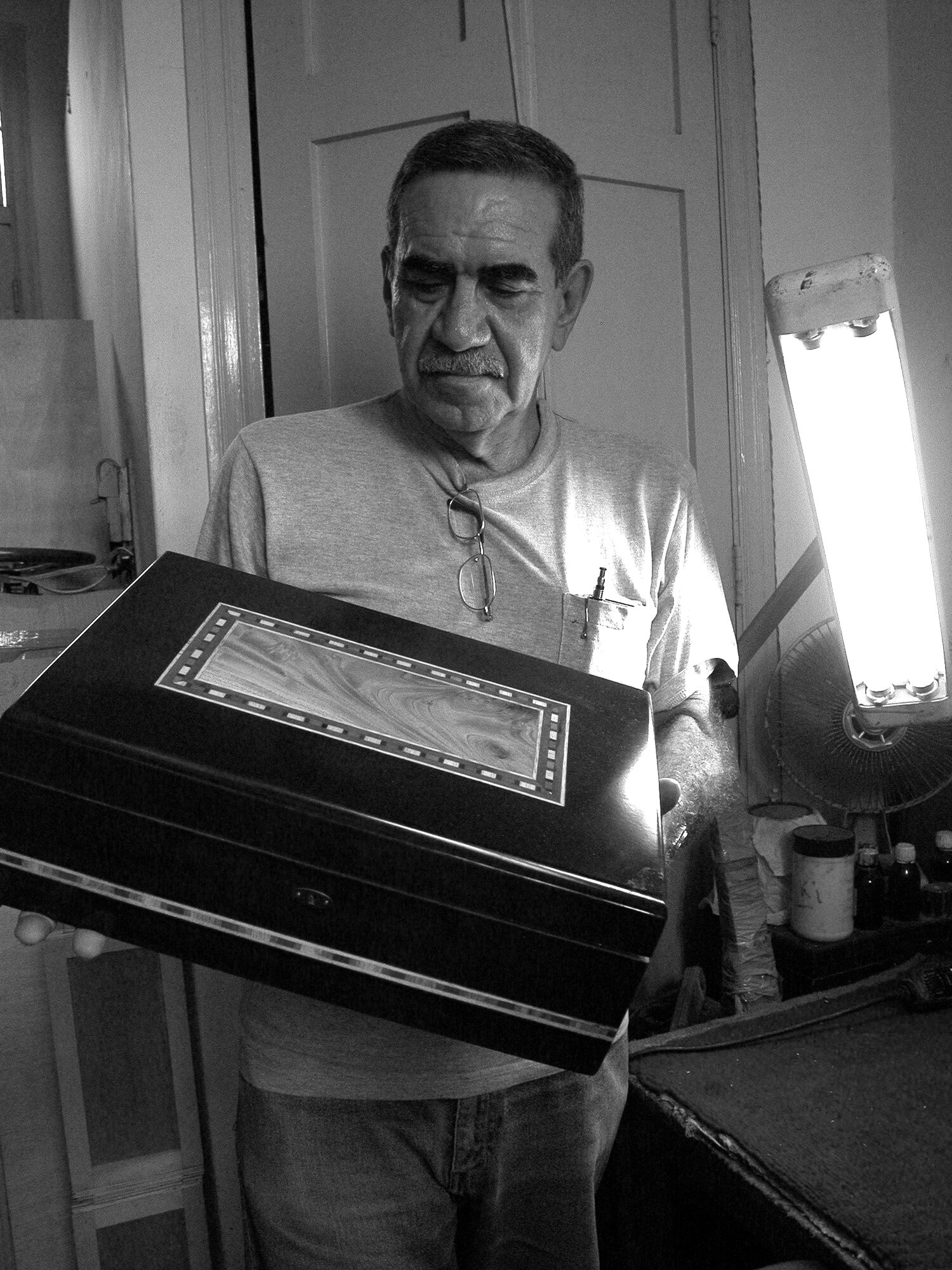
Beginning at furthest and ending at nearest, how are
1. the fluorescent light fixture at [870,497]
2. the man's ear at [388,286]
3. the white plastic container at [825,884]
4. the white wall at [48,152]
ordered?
the white wall at [48,152]
the white plastic container at [825,884]
the man's ear at [388,286]
the fluorescent light fixture at [870,497]

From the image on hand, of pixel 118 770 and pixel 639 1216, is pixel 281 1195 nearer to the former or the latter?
pixel 639 1216

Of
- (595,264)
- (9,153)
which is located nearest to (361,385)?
(595,264)

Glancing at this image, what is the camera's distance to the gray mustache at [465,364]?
938mm

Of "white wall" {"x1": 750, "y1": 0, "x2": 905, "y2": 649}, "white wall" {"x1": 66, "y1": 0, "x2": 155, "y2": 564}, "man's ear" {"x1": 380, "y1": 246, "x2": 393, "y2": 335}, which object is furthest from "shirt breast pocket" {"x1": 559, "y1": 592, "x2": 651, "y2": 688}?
"white wall" {"x1": 750, "y1": 0, "x2": 905, "y2": 649}

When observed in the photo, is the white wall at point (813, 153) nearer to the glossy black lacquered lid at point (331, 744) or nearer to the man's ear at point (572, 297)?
the man's ear at point (572, 297)

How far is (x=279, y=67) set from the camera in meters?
1.51

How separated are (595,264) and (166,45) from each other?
70 cm

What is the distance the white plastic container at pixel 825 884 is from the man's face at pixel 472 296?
0.79m

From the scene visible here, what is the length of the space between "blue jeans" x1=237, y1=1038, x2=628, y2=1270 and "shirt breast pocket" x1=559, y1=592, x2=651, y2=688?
0.37 meters

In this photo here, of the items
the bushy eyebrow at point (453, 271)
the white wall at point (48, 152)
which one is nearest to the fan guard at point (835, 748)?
the bushy eyebrow at point (453, 271)

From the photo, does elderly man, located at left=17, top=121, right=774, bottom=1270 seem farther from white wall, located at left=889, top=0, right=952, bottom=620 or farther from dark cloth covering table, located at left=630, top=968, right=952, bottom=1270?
white wall, located at left=889, top=0, right=952, bottom=620

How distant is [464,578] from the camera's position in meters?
0.96

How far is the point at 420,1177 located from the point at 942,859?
0.94 m

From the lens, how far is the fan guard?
1465 millimetres
